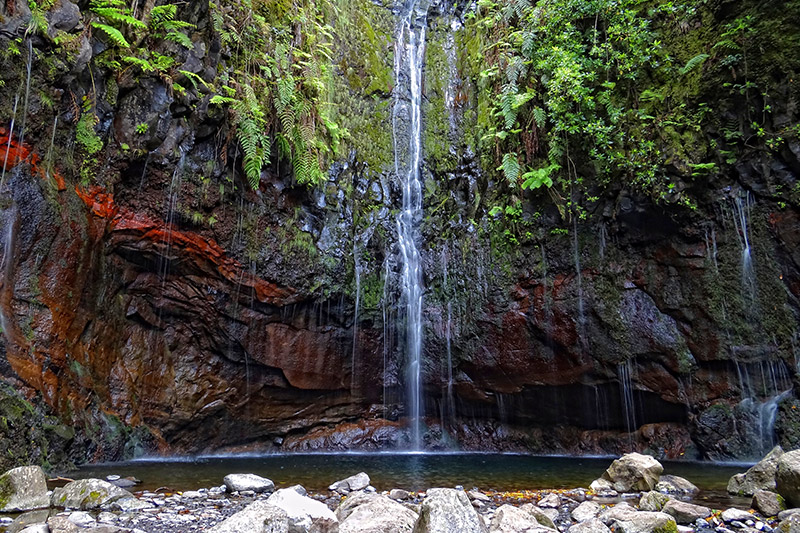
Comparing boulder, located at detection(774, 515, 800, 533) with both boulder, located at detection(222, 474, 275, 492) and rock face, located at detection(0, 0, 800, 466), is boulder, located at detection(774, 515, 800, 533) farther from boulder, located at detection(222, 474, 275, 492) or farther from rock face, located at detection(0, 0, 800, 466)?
rock face, located at detection(0, 0, 800, 466)

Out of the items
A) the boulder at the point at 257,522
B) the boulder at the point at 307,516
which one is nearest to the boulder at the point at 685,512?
the boulder at the point at 307,516

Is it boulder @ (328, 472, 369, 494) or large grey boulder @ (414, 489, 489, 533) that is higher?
large grey boulder @ (414, 489, 489, 533)

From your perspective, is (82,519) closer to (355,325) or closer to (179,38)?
(355,325)

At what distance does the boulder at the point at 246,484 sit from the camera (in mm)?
6236

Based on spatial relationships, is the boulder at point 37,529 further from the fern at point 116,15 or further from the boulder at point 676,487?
the fern at point 116,15

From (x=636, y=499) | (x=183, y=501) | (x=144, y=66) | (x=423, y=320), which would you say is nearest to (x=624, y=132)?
(x=423, y=320)

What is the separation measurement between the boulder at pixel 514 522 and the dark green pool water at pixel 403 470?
7.25ft

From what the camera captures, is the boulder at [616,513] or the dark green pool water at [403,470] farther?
the dark green pool water at [403,470]

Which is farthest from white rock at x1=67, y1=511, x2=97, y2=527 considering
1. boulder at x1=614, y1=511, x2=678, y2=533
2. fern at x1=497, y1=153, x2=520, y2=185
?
fern at x1=497, y1=153, x2=520, y2=185

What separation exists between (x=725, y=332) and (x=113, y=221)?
12236 millimetres

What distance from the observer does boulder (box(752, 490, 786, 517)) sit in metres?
5.00

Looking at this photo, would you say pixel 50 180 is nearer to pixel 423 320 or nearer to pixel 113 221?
pixel 113 221

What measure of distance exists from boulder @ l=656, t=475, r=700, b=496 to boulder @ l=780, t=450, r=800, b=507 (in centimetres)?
114

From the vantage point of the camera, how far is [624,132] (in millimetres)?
10523
